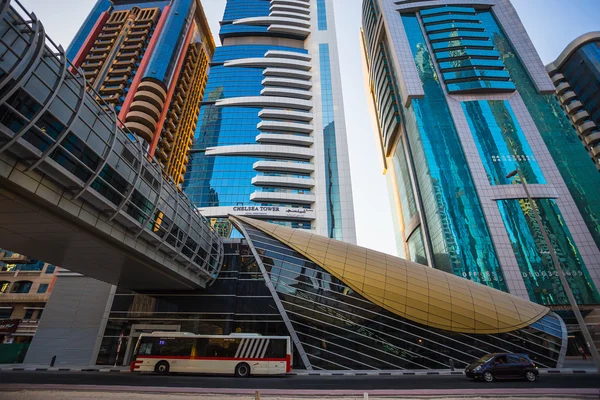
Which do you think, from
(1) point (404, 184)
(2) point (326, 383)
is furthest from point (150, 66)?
(2) point (326, 383)

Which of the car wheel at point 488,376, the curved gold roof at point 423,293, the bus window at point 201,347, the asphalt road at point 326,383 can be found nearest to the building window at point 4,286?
the asphalt road at point 326,383

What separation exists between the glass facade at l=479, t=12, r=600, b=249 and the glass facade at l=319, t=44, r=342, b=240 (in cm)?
4871

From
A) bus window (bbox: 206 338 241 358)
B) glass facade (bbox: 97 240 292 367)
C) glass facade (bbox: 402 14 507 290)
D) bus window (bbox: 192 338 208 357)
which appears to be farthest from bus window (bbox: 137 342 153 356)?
glass facade (bbox: 402 14 507 290)

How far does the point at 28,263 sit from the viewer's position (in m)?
47.5

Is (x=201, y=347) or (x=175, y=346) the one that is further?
(x=175, y=346)

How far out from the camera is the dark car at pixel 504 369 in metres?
15.2

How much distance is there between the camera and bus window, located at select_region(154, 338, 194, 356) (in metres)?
19.6

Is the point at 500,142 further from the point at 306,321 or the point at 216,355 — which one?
the point at 216,355

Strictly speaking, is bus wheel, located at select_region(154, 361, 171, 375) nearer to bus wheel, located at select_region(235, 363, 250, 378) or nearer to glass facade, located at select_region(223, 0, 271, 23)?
bus wheel, located at select_region(235, 363, 250, 378)

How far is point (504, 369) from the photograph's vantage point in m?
15.3

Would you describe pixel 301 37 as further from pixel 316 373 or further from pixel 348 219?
pixel 316 373

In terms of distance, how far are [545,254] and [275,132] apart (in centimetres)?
6164

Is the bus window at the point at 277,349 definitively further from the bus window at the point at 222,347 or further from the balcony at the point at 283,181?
the balcony at the point at 283,181

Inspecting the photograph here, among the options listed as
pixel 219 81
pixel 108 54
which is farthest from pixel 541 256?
pixel 108 54
